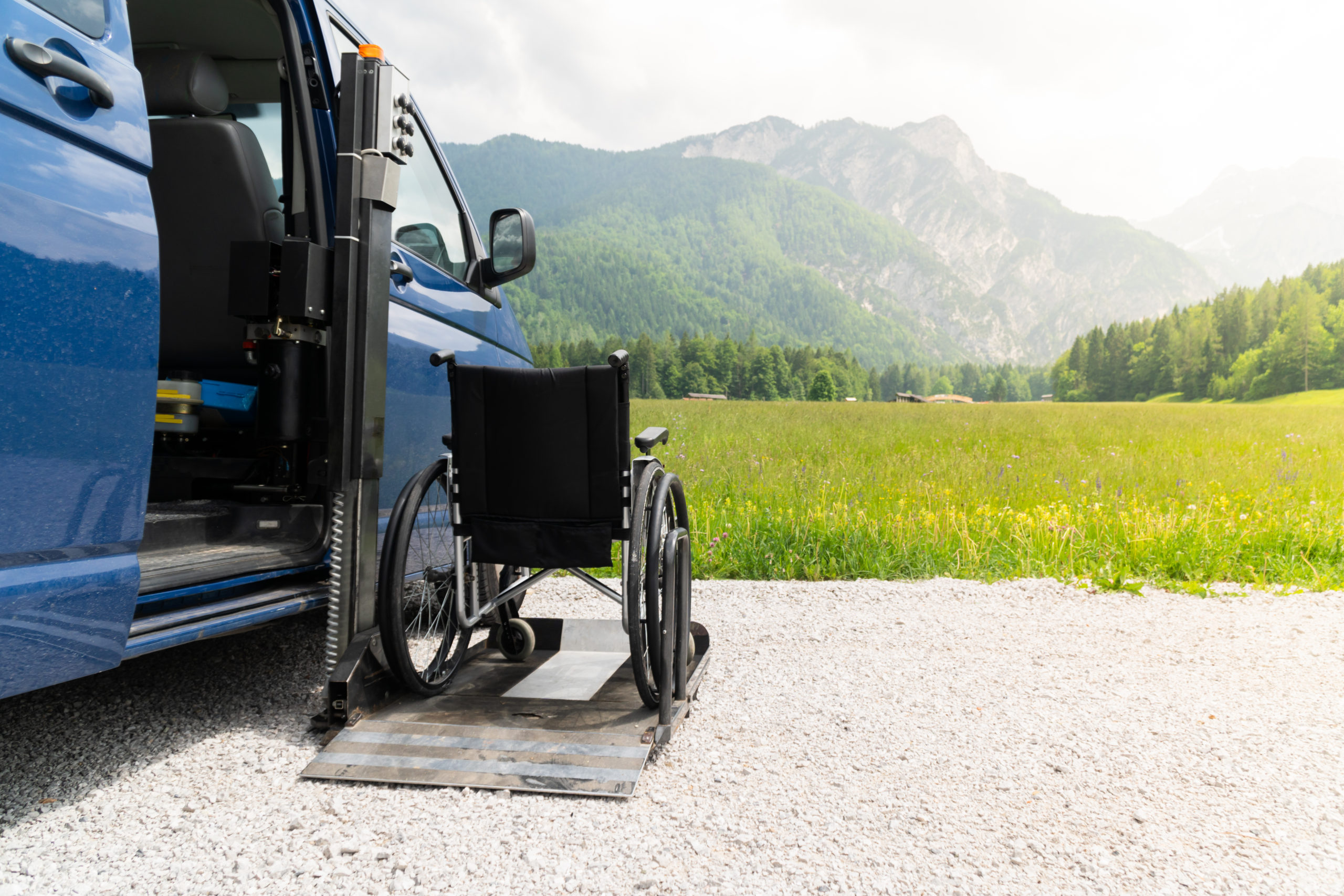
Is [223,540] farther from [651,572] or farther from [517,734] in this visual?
[651,572]

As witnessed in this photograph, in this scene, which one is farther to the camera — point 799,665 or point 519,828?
point 799,665

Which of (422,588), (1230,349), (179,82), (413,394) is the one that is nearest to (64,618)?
(422,588)

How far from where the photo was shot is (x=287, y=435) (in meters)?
3.21

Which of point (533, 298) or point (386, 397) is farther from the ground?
point (533, 298)

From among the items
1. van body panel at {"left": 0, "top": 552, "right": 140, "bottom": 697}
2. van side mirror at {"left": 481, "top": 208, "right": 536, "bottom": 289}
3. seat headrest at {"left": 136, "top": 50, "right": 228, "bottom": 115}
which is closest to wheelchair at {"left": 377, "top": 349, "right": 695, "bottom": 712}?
van body panel at {"left": 0, "top": 552, "right": 140, "bottom": 697}

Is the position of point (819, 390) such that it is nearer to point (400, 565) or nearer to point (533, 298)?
point (533, 298)

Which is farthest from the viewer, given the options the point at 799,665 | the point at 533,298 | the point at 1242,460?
the point at 533,298

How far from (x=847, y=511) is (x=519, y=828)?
4.25 m

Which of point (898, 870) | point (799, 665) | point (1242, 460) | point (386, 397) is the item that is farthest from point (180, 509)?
point (1242, 460)

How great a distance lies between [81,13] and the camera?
1979 mm

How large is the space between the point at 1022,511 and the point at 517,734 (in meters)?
4.91

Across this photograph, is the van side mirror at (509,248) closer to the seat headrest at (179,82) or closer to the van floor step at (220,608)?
the seat headrest at (179,82)

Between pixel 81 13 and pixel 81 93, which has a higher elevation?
pixel 81 13

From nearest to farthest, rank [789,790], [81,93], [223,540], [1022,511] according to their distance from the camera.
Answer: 1. [81,93]
2. [789,790]
3. [223,540]
4. [1022,511]
